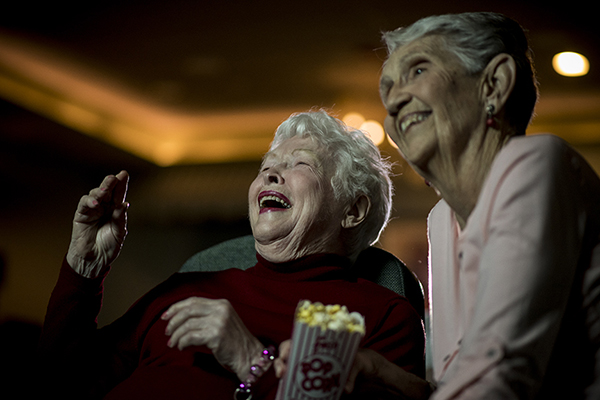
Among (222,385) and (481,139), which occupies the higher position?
(481,139)

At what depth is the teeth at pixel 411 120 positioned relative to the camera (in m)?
1.01

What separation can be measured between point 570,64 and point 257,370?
419cm

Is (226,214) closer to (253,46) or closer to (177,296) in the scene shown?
(253,46)

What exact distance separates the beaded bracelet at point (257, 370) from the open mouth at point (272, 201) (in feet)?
1.80

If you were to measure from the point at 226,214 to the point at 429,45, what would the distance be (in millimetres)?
5209

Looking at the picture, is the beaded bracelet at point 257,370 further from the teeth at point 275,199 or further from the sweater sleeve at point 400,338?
the teeth at point 275,199

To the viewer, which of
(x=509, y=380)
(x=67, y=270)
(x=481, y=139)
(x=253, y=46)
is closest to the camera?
(x=509, y=380)

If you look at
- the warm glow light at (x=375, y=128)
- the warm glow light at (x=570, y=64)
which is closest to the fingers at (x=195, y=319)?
the warm glow light at (x=570, y=64)

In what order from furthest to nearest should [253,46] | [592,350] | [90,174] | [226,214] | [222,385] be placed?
1. [226,214]
2. [90,174]
3. [253,46]
4. [222,385]
5. [592,350]

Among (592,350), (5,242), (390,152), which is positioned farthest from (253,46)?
(592,350)

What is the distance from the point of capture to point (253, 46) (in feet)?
13.6

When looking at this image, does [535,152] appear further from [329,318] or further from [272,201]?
[272,201]

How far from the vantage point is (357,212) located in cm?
178

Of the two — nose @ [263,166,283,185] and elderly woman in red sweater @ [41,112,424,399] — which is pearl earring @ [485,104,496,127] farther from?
nose @ [263,166,283,185]
